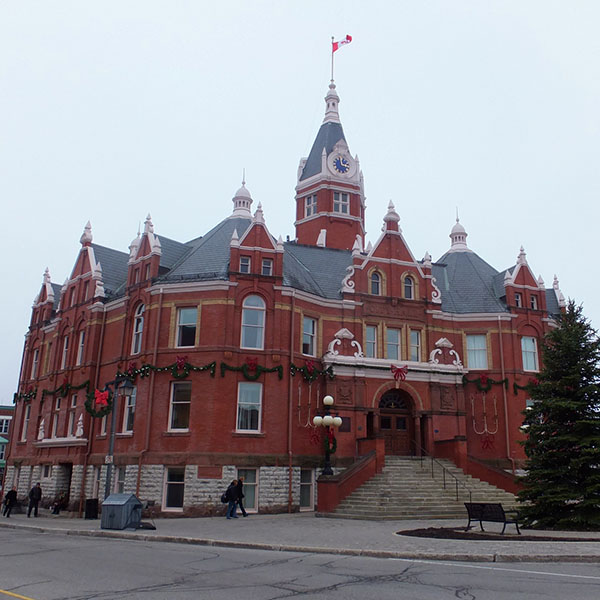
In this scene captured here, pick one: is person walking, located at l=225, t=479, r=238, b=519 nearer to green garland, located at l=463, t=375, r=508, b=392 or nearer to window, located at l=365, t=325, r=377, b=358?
window, located at l=365, t=325, r=377, b=358

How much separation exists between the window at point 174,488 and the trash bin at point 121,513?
7432 millimetres

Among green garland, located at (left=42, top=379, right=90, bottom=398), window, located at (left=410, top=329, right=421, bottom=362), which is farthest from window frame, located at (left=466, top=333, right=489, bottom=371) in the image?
green garland, located at (left=42, top=379, right=90, bottom=398)

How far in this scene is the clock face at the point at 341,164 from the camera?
50.5 m

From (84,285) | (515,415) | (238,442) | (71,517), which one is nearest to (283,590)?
(238,442)

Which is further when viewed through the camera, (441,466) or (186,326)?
(186,326)

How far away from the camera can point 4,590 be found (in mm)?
10305

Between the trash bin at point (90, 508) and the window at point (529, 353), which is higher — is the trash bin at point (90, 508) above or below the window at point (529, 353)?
below

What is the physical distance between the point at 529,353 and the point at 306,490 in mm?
15847

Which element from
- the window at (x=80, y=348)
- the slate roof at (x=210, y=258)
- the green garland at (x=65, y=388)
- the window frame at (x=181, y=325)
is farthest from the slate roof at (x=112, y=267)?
the window frame at (x=181, y=325)

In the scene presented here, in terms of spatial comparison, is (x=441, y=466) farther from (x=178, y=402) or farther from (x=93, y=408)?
(x=93, y=408)

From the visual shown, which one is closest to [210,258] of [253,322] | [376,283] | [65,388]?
[253,322]

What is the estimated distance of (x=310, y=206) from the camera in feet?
166

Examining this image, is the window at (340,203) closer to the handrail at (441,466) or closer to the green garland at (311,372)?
the green garland at (311,372)

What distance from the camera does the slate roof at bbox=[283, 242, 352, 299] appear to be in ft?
115
